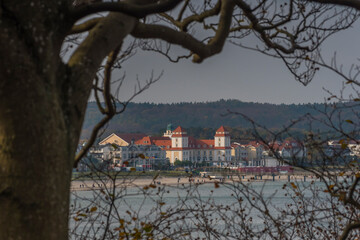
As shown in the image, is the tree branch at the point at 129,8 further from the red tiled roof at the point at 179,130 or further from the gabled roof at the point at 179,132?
the red tiled roof at the point at 179,130

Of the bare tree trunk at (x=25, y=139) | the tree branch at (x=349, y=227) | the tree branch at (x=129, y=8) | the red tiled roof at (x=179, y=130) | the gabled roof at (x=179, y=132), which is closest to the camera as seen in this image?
the bare tree trunk at (x=25, y=139)

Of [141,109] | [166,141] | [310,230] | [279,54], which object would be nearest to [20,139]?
[279,54]

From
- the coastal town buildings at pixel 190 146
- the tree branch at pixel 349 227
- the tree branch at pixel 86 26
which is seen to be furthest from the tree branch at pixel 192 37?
the coastal town buildings at pixel 190 146

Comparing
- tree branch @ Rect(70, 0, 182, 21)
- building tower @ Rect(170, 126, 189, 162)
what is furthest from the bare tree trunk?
building tower @ Rect(170, 126, 189, 162)

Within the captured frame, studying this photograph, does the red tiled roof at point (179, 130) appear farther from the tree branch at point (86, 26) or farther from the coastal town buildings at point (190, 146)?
the tree branch at point (86, 26)

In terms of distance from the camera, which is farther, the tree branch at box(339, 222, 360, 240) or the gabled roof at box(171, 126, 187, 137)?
the gabled roof at box(171, 126, 187, 137)

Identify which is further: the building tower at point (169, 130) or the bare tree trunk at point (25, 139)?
the building tower at point (169, 130)

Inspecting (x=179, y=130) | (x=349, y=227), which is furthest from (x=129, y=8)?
(x=179, y=130)

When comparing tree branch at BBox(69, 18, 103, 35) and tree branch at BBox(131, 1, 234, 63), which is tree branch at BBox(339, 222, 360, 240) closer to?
tree branch at BBox(131, 1, 234, 63)

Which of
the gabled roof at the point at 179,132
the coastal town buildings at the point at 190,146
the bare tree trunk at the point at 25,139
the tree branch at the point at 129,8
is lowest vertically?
the bare tree trunk at the point at 25,139

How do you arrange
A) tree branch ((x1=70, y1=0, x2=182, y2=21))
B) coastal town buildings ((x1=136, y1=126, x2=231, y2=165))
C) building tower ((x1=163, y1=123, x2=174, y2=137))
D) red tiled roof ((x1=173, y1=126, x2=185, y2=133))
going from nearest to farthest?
tree branch ((x1=70, y1=0, x2=182, y2=21)), coastal town buildings ((x1=136, y1=126, x2=231, y2=165)), building tower ((x1=163, y1=123, x2=174, y2=137)), red tiled roof ((x1=173, y1=126, x2=185, y2=133))

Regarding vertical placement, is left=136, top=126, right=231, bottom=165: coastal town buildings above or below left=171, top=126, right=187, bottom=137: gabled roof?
below

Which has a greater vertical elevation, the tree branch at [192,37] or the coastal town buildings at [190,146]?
the coastal town buildings at [190,146]

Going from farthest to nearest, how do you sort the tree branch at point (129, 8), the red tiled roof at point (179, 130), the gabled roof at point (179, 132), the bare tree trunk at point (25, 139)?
the red tiled roof at point (179, 130) < the gabled roof at point (179, 132) < the tree branch at point (129, 8) < the bare tree trunk at point (25, 139)
